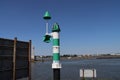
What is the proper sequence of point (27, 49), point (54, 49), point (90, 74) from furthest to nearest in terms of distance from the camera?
point (90, 74) → point (27, 49) → point (54, 49)

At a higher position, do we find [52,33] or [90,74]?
[52,33]

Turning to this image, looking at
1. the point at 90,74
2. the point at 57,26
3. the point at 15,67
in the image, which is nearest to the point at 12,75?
the point at 15,67

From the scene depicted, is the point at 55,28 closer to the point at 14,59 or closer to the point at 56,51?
the point at 56,51

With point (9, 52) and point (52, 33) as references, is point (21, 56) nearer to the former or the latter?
point (9, 52)

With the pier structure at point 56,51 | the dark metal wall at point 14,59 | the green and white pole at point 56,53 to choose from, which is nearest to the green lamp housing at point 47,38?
the pier structure at point 56,51

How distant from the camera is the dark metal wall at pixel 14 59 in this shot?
28.3 ft

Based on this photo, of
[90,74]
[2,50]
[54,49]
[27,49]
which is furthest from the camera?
[90,74]

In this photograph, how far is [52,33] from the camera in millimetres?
8008

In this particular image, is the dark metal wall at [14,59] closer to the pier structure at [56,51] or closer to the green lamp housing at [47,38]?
the green lamp housing at [47,38]

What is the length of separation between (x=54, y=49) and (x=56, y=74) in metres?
0.78

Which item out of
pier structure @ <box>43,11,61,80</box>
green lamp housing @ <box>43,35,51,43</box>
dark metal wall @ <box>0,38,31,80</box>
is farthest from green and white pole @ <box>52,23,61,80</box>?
dark metal wall @ <box>0,38,31,80</box>

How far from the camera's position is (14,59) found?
902cm

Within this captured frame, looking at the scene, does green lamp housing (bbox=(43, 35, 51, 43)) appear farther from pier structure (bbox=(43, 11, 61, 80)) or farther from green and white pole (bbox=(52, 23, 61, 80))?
green and white pole (bbox=(52, 23, 61, 80))

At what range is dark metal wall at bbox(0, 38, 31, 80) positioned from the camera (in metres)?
8.62
